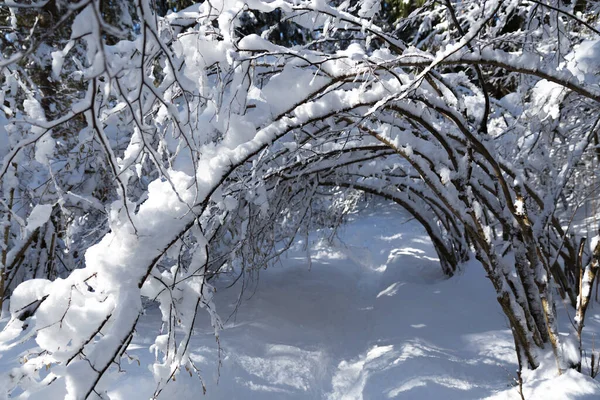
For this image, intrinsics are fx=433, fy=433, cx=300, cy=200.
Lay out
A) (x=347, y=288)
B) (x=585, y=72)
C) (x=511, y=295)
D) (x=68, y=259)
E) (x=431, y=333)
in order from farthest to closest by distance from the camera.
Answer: (x=347, y=288)
(x=68, y=259)
(x=431, y=333)
(x=511, y=295)
(x=585, y=72)

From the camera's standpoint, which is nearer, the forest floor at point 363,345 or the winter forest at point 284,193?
the winter forest at point 284,193

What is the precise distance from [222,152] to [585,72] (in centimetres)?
254

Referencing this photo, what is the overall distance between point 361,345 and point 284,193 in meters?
2.10

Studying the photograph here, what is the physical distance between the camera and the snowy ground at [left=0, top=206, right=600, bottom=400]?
136 inches

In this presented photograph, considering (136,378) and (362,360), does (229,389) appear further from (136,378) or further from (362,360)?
(362,360)

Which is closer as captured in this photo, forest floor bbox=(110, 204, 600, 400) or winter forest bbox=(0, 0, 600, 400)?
winter forest bbox=(0, 0, 600, 400)

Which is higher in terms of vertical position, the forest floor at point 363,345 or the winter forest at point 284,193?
the winter forest at point 284,193

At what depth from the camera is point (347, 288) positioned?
8.32 m

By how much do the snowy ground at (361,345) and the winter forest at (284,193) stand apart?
28mm

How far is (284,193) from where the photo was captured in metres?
5.10

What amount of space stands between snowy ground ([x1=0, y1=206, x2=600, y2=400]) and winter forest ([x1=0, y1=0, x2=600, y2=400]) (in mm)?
28

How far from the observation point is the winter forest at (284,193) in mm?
1536

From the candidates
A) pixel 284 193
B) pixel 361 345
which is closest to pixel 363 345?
pixel 361 345

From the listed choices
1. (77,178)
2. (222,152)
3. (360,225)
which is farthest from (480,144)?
(360,225)
